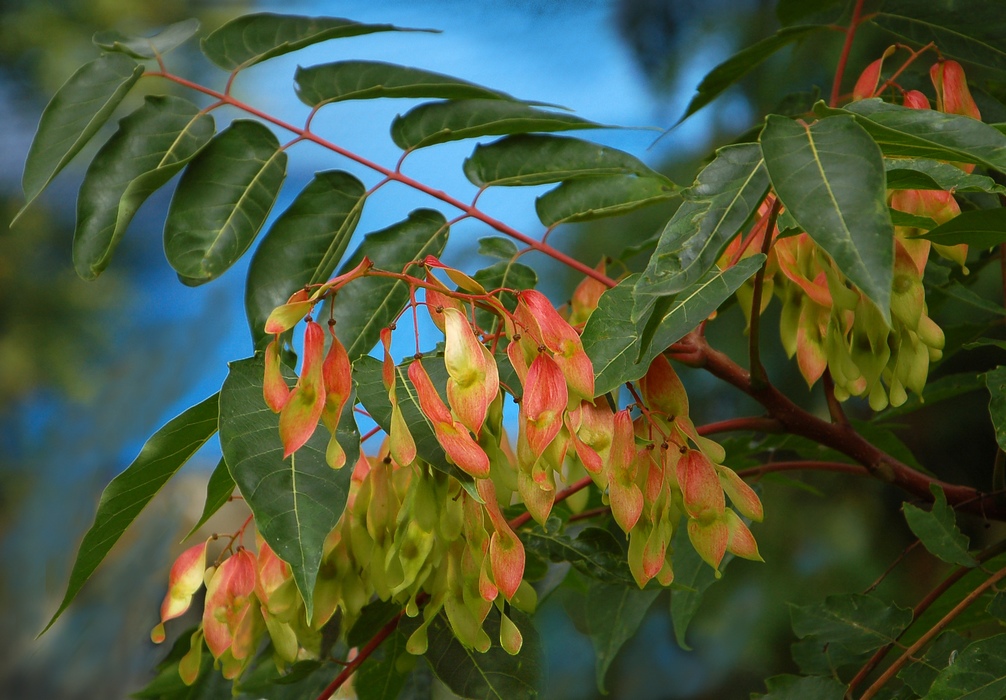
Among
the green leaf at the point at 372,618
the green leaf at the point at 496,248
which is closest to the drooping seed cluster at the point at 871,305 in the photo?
the green leaf at the point at 496,248

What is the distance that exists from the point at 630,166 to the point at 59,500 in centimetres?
203

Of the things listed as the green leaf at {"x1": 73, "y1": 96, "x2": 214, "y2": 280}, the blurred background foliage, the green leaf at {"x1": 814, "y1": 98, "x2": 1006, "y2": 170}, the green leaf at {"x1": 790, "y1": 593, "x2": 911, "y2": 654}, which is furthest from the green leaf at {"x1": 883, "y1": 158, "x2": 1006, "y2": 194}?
the blurred background foliage

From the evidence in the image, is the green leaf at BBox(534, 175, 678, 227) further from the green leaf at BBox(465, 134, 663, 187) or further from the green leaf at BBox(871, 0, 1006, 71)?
the green leaf at BBox(871, 0, 1006, 71)

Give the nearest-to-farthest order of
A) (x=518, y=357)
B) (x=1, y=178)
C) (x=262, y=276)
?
1. (x=518, y=357)
2. (x=262, y=276)
3. (x=1, y=178)

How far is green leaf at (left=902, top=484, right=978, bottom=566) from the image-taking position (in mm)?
411

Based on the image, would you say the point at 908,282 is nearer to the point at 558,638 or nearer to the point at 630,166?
the point at 630,166

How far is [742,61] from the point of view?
0.53 m

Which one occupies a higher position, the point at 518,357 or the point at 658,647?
the point at 518,357

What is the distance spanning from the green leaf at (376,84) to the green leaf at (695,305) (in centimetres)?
18

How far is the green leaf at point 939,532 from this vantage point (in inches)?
16.2

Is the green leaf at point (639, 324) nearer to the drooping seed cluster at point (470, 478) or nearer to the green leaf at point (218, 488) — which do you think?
the drooping seed cluster at point (470, 478)

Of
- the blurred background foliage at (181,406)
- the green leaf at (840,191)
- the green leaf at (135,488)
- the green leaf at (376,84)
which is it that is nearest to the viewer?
the green leaf at (840,191)

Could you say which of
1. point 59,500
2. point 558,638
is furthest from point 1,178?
point 558,638

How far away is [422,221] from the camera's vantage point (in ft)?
1.58
